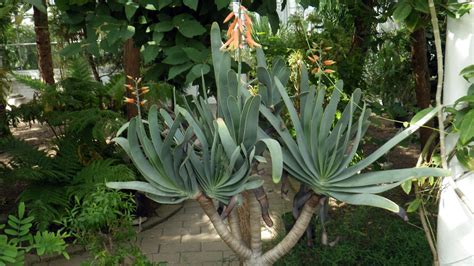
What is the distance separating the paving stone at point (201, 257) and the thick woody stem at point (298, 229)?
142 centimetres

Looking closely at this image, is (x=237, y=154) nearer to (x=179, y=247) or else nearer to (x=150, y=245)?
(x=179, y=247)

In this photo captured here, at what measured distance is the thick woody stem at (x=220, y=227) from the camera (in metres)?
1.71

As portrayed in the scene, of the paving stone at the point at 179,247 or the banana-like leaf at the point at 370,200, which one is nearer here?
the banana-like leaf at the point at 370,200

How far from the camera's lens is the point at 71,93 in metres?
4.68

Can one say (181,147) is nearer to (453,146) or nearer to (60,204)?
(453,146)

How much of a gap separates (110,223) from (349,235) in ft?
4.66

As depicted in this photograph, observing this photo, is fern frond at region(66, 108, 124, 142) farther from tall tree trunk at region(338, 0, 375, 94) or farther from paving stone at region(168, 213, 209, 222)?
tall tree trunk at region(338, 0, 375, 94)

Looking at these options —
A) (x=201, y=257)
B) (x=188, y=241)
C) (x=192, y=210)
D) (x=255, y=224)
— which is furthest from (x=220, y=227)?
(x=192, y=210)

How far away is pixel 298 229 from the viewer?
5.81 ft

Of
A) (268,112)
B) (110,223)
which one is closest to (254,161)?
(268,112)

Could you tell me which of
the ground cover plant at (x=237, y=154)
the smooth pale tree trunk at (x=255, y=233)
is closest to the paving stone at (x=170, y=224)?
the smooth pale tree trunk at (x=255, y=233)

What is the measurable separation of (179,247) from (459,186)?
2.24 m

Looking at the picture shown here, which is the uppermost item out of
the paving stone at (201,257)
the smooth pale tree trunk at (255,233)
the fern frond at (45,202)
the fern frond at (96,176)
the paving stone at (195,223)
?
the smooth pale tree trunk at (255,233)

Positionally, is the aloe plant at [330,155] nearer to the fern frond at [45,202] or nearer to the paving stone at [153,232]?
the fern frond at [45,202]
